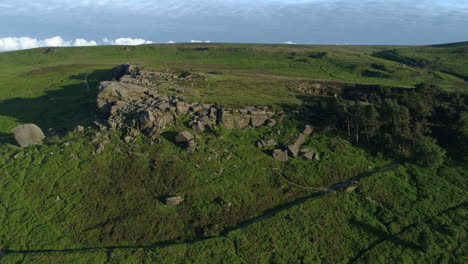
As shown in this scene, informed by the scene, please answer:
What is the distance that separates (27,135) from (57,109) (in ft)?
70.6

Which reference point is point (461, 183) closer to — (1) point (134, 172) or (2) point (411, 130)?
(2) point (411, 130)

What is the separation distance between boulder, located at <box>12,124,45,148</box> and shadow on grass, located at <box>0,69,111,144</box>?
130 inches

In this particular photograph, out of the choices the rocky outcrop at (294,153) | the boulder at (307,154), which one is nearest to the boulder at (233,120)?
the rocky outcrop at (294,153)

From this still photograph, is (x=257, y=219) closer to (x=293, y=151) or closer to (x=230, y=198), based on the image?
(x=230, y=198)

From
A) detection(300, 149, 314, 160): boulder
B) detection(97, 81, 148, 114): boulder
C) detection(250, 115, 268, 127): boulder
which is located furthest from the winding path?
detection(97, 81, 148, 114): boulder

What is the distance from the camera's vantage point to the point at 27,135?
150 ft

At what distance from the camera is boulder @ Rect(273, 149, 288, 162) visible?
42.8 metres

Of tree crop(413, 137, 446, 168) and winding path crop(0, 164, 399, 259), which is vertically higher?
tree crop(413, 137, 446, 168)

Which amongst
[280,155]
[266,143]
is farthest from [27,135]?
[280,155]

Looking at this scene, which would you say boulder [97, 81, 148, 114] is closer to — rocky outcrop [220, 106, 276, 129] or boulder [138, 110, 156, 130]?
boulder [138, 110, 156, 130]

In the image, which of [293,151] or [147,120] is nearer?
[293,151]

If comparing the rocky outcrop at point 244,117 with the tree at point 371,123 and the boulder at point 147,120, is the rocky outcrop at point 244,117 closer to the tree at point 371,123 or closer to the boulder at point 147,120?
the boulder at point 147,120

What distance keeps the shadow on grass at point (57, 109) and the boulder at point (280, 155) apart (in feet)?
116

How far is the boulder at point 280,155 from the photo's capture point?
4278 centimetres
